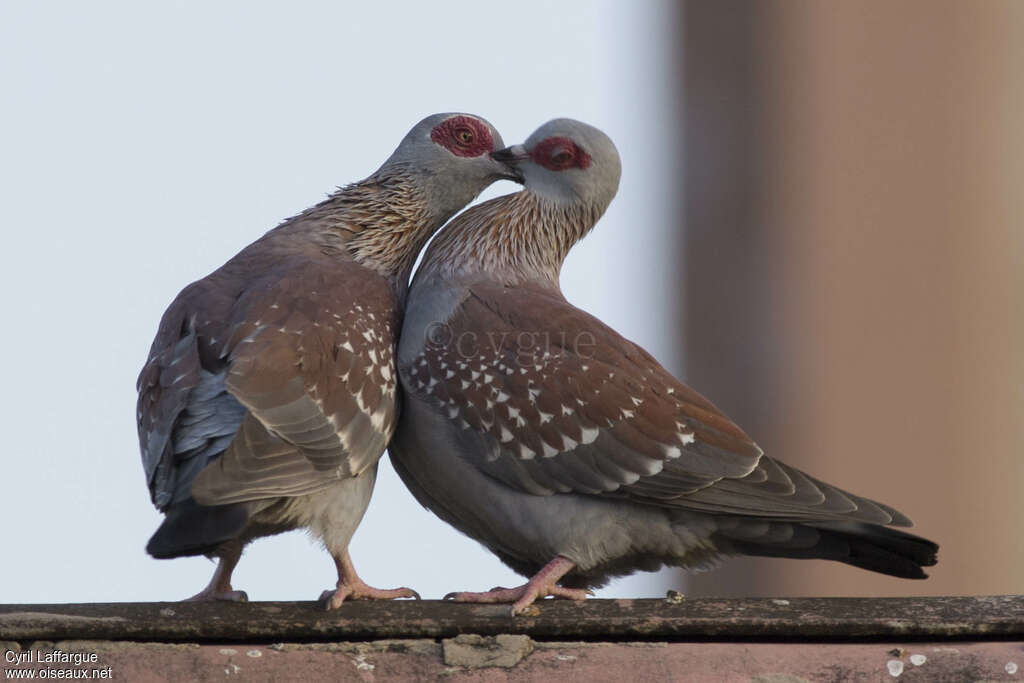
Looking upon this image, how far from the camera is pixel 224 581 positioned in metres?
4.72

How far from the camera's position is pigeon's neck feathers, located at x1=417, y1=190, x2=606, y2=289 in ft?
18.1

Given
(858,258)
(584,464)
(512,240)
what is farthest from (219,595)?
(858,258)

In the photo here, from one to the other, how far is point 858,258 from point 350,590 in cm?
632

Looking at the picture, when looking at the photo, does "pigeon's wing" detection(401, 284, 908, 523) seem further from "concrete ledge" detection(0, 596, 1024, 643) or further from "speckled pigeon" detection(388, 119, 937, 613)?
"concrete ledge" detection(0, 596, 1024, 643)

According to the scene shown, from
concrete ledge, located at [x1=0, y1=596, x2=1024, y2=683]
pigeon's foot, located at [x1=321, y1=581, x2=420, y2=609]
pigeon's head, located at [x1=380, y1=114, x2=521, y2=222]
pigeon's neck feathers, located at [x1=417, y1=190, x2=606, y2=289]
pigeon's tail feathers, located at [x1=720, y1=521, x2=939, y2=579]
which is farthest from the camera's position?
pigeon's head, located at [x1=380, y1=114, x2=521, y2=222]

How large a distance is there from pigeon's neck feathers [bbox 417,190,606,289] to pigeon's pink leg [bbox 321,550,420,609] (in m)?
1.30

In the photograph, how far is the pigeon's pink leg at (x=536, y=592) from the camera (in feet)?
13.6

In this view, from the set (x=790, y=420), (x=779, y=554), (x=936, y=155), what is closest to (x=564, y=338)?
(x=779, y=554)

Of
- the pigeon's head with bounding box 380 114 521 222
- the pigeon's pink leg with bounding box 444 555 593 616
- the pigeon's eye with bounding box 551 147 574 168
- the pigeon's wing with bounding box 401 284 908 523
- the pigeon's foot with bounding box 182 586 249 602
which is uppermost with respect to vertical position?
the pigeon's eye with bounding box 551 147 574 168

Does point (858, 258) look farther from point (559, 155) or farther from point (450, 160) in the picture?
point (450, 160)

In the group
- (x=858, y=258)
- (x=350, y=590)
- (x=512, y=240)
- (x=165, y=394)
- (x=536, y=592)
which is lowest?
(x=350, y=590)

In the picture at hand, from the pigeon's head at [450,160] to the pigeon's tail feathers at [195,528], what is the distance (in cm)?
209

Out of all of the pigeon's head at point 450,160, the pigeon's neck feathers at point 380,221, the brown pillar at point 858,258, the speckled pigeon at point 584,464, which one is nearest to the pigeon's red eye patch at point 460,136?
the pigeon's head at point 450,160

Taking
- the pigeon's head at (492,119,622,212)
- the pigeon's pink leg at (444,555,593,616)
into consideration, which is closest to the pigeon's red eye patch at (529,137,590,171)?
the pigeon's head at (492,119,622,212)
